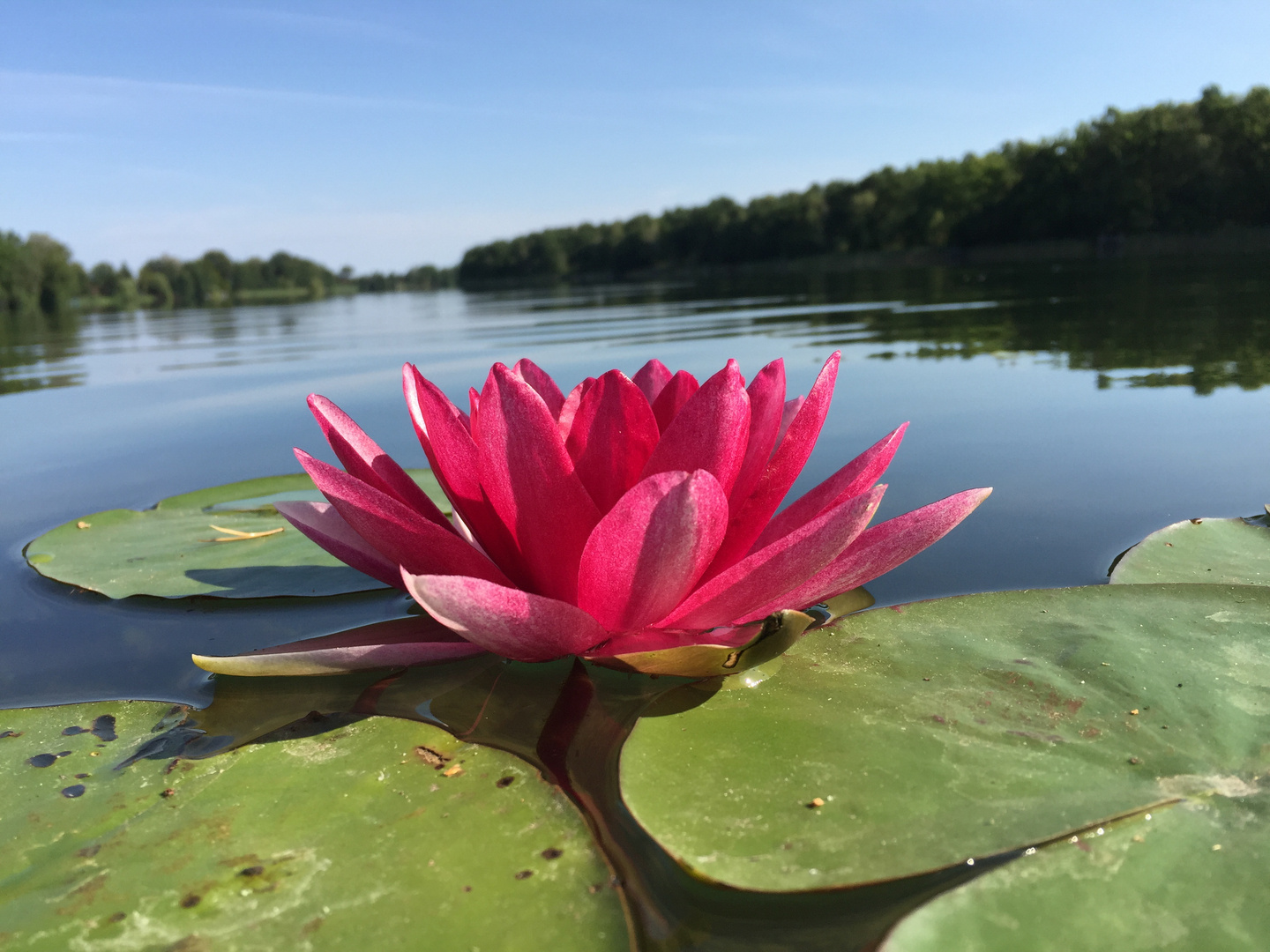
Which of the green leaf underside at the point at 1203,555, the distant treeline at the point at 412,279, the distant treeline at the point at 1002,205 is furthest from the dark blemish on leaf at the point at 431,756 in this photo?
the distant treeline at the point at 412,279

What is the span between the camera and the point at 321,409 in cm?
67

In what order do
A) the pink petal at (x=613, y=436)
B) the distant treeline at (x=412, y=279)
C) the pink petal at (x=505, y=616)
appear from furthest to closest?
the distant treeline at (x=412, y=279) → the pink petal at (x=613, y=436) → the pink petal at (x=505, y=616)

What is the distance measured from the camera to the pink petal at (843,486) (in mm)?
671

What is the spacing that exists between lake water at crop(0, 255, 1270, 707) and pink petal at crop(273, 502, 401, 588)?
10 centimetres

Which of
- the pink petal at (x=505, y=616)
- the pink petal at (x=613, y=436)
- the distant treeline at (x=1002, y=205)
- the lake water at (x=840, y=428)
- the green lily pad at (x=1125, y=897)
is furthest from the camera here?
the distant treeline at (x=1002, y=205)

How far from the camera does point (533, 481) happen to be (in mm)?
602

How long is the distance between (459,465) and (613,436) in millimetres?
138

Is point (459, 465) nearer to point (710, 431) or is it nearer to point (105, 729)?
point (710, 431)

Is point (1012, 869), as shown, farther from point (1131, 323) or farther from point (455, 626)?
point (1131, 323)

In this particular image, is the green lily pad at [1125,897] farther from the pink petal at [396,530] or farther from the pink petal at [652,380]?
the pink petal at [652,380]

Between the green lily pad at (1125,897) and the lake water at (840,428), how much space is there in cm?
42

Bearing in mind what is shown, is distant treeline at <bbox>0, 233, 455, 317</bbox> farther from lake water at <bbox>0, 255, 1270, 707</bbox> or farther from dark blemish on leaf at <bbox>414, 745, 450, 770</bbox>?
dark blemish on leaf at <bbox>414, 745, 450, 770</bbox>

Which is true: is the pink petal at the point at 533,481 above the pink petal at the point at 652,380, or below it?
below

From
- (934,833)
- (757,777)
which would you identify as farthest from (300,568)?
(934,833)
